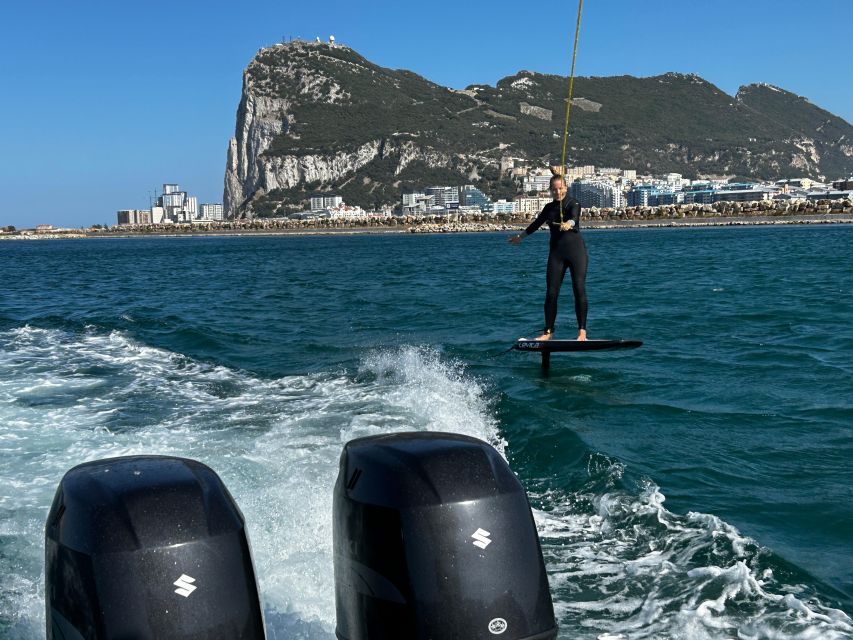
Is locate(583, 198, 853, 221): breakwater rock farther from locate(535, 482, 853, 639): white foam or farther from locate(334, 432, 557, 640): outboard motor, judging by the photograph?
locate(334, 432, 557, 640): outboard motor

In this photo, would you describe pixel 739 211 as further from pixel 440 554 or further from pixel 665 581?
pixel 440 554

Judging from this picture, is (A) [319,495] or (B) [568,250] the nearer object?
(A) [319,495]

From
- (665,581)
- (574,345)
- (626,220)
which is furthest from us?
(626,220)

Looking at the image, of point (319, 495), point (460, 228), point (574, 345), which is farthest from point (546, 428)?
point (460, 228)

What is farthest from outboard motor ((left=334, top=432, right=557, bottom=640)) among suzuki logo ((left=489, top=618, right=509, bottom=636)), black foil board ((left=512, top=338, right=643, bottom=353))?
black foil board ((left=512, top=338, right=643, bottom=353))

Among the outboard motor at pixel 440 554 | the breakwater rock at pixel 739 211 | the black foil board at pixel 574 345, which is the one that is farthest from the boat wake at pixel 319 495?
the breakwater rock at pixel 739 211

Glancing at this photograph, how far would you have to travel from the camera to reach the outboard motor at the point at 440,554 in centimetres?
333

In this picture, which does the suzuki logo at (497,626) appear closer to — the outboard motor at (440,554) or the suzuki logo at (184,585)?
Result: the outboard motor at (440,554)

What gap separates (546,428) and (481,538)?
586cm

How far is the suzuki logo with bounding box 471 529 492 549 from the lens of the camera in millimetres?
3400

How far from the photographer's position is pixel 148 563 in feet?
10.4

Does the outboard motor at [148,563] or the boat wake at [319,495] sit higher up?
the outboard motor at [148,563]

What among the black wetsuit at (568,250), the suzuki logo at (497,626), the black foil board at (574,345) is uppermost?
the black wetsuit at (568,250)

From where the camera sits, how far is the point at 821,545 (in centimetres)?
594
